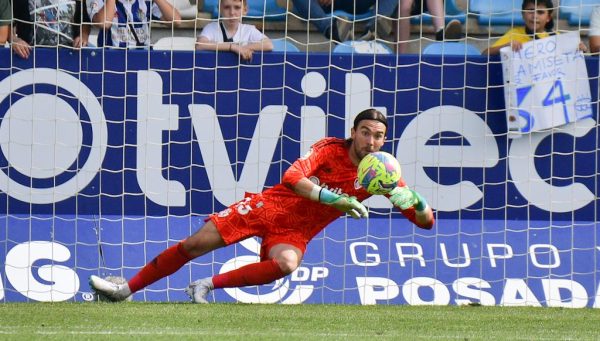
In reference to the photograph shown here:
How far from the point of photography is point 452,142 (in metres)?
10.6

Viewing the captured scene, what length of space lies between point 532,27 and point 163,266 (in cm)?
383

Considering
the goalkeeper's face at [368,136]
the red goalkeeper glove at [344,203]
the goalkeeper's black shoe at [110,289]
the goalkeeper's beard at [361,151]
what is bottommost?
the goalkeeper's black shoe at [110,289]

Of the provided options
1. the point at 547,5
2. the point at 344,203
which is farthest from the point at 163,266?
the point at 547,5

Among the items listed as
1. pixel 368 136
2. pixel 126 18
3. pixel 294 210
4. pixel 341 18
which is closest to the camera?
pixel 368 136

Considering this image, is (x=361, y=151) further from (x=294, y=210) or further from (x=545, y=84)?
(x=545, y=84)

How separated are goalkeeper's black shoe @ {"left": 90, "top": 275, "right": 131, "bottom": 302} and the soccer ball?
196 cm

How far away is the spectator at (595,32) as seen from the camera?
1082cm

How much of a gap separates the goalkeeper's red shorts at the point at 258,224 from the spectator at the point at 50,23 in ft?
7.51

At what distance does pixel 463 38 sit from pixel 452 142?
88cm

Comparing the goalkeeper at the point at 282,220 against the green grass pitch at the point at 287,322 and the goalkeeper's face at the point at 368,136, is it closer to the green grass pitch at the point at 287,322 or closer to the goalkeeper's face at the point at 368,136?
the goalkeeper's face at the point at 368,136

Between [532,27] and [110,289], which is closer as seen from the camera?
[110,289]

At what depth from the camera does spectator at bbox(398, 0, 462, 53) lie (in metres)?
10.9

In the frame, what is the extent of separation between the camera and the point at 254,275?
8.87 meters

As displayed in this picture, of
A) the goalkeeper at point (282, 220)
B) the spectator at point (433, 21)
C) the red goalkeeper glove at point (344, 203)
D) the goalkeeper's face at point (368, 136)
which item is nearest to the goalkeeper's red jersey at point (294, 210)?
the goalkeeper at point (282, 220)
